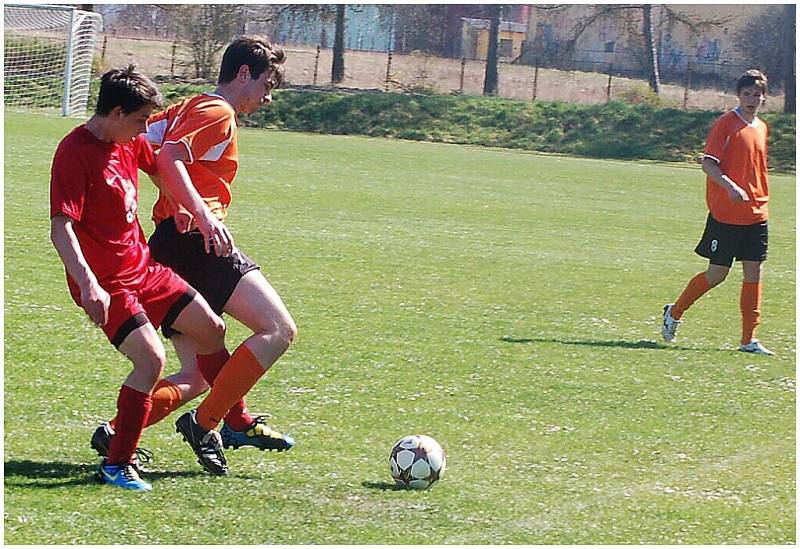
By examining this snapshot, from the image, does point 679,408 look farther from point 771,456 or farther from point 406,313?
point 406,313

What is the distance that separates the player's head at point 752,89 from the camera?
8.96m

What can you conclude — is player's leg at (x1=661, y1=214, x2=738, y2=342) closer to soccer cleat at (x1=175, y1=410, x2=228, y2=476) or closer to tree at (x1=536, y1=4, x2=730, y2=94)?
soccer cleat at (x1=175, y1=410, x2=228, y2=476)

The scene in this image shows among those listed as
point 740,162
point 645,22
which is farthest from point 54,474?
point 645,22

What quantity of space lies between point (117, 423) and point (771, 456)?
323 cm

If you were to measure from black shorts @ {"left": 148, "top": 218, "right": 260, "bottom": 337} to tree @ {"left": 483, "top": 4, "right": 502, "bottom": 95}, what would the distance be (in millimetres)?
40656

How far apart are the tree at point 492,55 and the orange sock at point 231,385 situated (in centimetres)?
4086

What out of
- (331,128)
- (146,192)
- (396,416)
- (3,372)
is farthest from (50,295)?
(331,128)

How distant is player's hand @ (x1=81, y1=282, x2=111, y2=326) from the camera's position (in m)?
4.43

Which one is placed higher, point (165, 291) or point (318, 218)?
point (165, 291)


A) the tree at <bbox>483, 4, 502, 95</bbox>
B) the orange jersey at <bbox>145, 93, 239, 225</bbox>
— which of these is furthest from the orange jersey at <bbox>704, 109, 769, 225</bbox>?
the tree at <bbox>483, 4, 502, 95</bbox>

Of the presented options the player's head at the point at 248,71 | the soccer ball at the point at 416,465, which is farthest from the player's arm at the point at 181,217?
the soccer ball at the point at 416,465

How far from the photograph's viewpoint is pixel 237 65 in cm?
513

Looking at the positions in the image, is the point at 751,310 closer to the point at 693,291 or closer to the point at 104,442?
the point at 693,291

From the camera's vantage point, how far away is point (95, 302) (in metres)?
4.43
